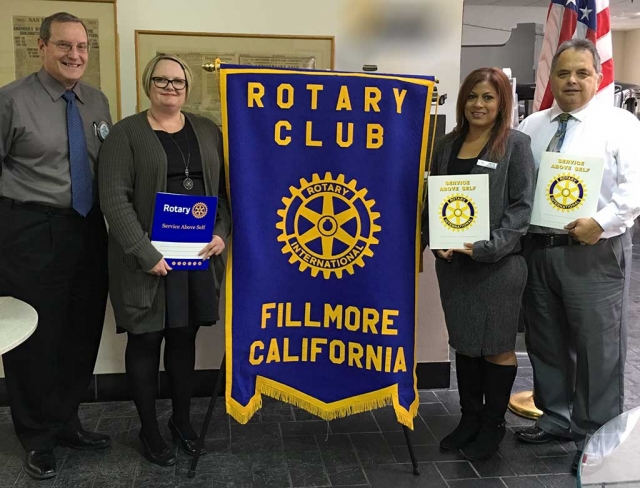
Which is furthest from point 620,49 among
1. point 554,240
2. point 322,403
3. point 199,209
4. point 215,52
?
point 199,209

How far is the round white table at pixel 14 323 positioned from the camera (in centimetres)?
143

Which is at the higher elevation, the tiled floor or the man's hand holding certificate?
the man's hand holding certificate

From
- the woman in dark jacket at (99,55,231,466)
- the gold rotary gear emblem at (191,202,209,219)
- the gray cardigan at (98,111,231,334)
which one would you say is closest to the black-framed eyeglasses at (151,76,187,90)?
the woman in dark jacket at (99,55,231,466)

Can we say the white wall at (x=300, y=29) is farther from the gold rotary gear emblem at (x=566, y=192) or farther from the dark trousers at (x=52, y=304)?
the gold rotary gear emblem at (x=566, y=192)

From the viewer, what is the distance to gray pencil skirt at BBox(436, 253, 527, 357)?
2.28m

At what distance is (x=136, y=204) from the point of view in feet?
7.18

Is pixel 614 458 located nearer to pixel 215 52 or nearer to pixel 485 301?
pixel 485 301

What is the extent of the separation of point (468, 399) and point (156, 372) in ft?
4.08

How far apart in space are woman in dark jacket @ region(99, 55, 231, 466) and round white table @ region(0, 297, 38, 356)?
482 mm

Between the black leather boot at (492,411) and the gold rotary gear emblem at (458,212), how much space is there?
0.59 metres

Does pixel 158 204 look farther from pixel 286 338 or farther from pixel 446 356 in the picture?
pixel 446 356

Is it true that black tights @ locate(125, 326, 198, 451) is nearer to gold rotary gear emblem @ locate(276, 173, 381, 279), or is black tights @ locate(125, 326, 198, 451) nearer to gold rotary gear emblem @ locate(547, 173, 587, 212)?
gold rotary gear emblem @ locate(276, 173, 381, 279)

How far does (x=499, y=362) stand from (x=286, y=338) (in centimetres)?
83

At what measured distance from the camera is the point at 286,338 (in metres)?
2.26
